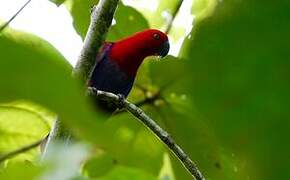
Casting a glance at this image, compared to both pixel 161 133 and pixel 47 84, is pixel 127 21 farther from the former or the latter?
pixel 47 84

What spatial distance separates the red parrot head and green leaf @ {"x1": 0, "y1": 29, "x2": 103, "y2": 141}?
2.73 m

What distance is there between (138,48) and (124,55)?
9cm

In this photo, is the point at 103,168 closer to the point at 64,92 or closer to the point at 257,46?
the point at 257,46

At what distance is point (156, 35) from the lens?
3119 millimetres

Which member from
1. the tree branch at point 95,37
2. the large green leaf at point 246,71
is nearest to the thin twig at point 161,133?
the tree branch at point 95,37

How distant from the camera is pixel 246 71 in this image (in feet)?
1.76

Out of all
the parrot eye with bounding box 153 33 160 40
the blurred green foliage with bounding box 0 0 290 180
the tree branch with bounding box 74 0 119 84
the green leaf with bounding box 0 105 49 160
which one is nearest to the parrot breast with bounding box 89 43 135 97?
the parrot eye with bounding box 153 33 160 40

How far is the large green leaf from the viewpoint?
51 cm

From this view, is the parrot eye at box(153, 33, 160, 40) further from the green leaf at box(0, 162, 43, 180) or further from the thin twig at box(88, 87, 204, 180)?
the green leaf at box(0, 162, 43, 180)

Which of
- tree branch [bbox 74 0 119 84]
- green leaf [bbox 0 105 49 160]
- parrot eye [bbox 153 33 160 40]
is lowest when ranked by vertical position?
parrot eye [bbox 153 33 160 40]

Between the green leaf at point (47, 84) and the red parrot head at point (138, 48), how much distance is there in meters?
2.73

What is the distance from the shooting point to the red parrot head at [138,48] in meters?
3.07

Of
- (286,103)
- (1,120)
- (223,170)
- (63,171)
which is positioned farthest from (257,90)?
(223,170)

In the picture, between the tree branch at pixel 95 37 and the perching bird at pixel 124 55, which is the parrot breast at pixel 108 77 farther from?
the tree branch at pixel 95 37
